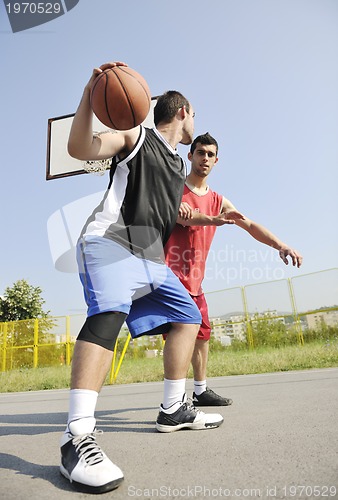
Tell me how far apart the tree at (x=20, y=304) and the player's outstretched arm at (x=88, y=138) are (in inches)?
1094

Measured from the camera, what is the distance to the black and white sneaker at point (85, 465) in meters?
1.30

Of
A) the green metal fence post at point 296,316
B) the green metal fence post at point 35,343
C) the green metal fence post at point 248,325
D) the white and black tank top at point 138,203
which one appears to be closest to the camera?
the white and black tank top at point 138,203

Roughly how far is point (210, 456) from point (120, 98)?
1.63 m

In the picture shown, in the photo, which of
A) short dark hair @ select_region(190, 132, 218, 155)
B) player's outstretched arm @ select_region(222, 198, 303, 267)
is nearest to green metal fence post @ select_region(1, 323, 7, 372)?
short dark hair @ select_region(190, 132, 218, 155)

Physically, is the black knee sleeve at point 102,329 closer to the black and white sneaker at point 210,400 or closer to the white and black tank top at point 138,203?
the white and black tank top at point 138,203

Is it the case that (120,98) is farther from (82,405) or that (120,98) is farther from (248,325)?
(248,325)

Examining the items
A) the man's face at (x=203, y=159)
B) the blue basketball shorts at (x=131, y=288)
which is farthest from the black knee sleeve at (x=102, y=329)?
the man's face at (x=203, y=159)

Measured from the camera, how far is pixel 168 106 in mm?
2514

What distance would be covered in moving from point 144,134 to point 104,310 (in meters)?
0.97

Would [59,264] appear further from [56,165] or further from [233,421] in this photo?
[56,165]

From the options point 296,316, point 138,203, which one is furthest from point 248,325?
point 138,203

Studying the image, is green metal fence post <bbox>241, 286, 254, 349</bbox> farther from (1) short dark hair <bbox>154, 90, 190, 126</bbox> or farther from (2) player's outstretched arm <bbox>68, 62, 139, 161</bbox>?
(2) player's outstretched arm <bbox>68, 62, 139, 161</bbox>

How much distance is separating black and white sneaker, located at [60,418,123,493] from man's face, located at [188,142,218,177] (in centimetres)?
245

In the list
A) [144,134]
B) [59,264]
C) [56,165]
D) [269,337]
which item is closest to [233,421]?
[59,264]
